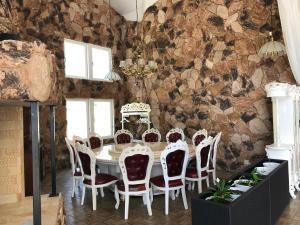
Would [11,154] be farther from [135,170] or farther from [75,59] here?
[75,59]

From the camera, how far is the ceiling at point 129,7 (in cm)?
768

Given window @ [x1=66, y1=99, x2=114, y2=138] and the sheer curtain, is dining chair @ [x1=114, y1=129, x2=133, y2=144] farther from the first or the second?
the sheer curtain

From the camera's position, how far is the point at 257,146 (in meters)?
5.85

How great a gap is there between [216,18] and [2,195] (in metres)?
5.60

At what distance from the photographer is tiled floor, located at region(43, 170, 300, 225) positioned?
3.49 metres

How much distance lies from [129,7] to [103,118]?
11.0 ft

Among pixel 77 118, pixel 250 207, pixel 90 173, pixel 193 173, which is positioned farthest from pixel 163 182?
pixel 77 118

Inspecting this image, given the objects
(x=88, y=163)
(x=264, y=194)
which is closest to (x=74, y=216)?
(x=88, y=163)

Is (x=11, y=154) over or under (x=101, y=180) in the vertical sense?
over

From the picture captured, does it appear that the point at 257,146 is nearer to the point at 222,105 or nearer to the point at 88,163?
the point at 222,105

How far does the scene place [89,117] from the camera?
743 centimetres

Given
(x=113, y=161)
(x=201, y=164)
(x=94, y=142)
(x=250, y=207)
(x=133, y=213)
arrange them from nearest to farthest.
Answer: (x=250, y=207) → (x=133, y=213) → (x=113, y=161) → (x=201, y=164) → (x=94, y=142)

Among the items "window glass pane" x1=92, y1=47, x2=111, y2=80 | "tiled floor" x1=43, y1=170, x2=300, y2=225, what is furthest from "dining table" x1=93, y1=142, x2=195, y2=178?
"window glass pane" x1=92, y1=47, x2=111, y2=80

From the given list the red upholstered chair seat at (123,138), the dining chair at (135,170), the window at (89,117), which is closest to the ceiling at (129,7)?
the window at (89,117)
